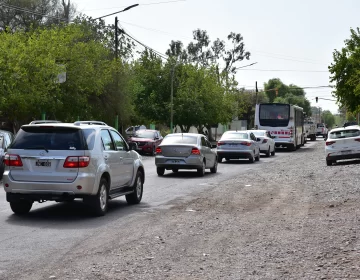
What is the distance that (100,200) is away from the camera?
13461mm

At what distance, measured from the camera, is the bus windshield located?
50.6 meters

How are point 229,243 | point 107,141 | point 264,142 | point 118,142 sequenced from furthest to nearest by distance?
point 264,142 < point 118,142 < point 107,141 < point 229,243

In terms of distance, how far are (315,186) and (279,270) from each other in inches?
505

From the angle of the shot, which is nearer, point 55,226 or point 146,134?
point 55,226

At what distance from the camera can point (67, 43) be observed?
4000 centimetres

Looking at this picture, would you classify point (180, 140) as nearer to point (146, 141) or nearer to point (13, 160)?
point (13, 160)

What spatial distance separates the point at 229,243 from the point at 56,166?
13.3ft

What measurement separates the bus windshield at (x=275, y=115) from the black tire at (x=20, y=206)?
125 feet

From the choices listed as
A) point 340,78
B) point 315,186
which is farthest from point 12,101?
point 340,78

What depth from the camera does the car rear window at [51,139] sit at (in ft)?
42.8

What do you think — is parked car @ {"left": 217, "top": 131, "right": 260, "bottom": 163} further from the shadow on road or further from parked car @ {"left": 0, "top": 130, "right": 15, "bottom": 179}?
the shadow on road

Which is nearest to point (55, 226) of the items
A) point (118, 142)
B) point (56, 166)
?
point (56, 166)

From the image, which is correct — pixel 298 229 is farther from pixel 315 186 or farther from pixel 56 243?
pixel 315 186

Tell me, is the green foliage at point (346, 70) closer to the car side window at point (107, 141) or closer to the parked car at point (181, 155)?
the parked car at point (181, 155)
